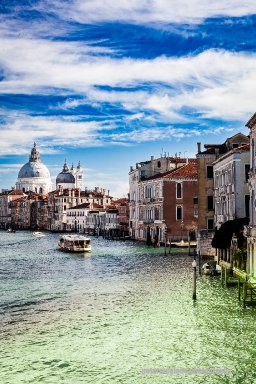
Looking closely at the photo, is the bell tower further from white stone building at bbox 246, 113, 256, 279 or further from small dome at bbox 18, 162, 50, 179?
white stone building at bbox 246, 113, 256, 279

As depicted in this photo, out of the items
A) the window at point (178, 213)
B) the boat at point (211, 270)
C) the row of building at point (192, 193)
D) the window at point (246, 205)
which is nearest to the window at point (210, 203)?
the row of building at point (192, 193)

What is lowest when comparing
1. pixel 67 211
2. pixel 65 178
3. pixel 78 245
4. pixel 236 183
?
pixel 78 245

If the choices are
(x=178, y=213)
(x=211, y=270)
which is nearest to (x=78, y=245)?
(x=178, y=213)

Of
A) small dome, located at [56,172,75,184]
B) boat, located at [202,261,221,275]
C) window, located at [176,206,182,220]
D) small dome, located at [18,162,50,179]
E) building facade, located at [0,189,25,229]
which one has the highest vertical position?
small dome, located at [18,162,50,179]

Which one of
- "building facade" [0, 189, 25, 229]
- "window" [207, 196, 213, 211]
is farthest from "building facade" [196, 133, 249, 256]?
"building facade" [0, 189, 25, 229]

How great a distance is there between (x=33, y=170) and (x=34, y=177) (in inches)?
80.2

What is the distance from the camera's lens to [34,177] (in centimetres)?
16100

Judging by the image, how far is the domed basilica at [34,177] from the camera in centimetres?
15975

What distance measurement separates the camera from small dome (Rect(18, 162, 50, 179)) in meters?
162

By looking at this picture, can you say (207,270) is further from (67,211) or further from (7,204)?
(7,204)

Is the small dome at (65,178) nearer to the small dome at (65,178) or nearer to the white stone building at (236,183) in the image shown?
the small dome at (65,178)

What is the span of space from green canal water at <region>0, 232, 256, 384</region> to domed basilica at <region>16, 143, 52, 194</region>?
137 metres

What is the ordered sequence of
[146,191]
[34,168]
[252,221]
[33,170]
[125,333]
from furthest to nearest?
1. [34,168]
2. [33,170]
3. [146,191]
4. [252,221]
5. [125,333]

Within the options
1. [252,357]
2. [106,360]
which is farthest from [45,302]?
[252,357]
